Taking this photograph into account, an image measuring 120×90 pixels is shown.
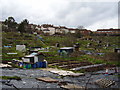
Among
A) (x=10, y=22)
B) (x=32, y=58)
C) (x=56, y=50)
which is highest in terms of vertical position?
(x=10, y=22)

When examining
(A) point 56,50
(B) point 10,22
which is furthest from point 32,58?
(B) point 10,22

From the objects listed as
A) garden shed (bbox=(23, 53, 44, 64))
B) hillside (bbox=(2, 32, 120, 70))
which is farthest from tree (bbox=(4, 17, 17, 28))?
garden shed (bbox=(23, 53, 44, 64))

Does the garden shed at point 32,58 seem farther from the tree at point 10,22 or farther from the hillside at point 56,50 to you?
the tree at point 10,22

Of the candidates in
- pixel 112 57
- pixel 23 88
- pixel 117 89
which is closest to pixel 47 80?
pixel 23 88

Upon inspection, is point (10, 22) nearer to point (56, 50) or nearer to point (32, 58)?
point (56, 50)

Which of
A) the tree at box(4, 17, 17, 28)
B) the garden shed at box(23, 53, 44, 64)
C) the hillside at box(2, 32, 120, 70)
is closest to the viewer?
the garden shed at box(23, 53, 44, 64)

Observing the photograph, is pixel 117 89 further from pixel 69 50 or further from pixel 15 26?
pixel 15 26

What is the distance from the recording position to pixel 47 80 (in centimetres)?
1298

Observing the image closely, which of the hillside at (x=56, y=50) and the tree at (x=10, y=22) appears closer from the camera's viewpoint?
the hillside at (x=56, y=50)

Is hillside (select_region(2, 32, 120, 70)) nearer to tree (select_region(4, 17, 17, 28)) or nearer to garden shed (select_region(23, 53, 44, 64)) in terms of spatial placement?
garden shed (select_region(23, 53, 44, 64))

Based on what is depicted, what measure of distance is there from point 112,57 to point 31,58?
17.0m

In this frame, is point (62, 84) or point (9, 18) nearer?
point (62, 84)

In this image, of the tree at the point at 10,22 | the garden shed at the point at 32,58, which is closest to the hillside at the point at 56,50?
the garden shed at the point at 32,58

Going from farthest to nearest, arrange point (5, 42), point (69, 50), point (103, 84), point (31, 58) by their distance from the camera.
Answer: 1. point (5, 42)
2. point (69, 50)
3. point (31, 58)
4. point (103, 84)
